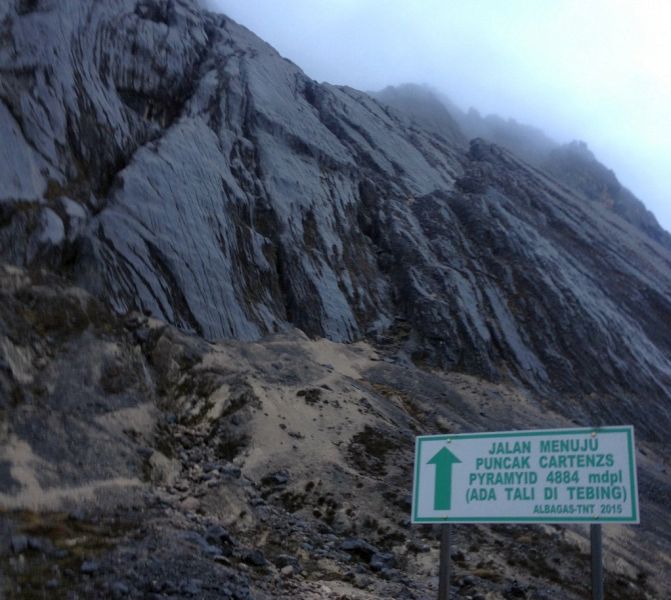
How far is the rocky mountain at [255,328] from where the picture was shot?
501 inches

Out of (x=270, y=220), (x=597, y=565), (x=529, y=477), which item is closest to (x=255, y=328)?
(x=270, y=220)

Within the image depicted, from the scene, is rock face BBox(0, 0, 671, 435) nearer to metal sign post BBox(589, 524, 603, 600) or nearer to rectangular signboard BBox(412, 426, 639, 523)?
rectangular signboard BBox(412, 426, 639, 523)

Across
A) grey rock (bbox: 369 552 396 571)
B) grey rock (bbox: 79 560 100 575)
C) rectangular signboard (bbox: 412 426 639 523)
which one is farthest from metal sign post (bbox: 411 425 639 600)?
grey rock (bbox: 369 552 396 571)

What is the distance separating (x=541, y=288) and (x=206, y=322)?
852 inches

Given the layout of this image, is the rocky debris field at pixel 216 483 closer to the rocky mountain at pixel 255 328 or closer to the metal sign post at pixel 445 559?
the rocky mountain at pixel 255 328

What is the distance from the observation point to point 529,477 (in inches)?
234

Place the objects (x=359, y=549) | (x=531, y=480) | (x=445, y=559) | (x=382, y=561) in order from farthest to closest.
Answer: (x=359, y=549)
(x=382, y=561)
(x=445, y=559)
(x=531, y=480)

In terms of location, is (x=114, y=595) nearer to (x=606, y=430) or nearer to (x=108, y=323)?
(x=606, y=430)

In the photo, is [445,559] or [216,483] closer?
[445,559]

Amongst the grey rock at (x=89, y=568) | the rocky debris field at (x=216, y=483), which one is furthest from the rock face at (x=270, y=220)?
the grey rock at (x=89, y=568)

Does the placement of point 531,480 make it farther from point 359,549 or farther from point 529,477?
point 359,549

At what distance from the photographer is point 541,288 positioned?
128ft

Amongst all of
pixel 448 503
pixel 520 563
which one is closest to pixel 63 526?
pixel 448 503

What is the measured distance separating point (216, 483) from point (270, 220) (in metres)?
19.3
